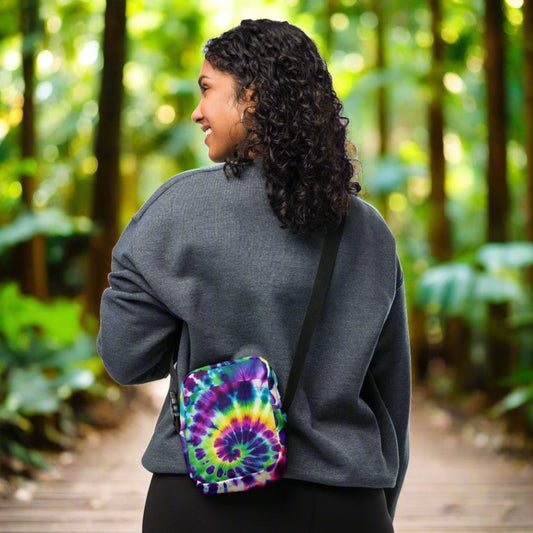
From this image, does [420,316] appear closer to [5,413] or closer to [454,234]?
[454,234]

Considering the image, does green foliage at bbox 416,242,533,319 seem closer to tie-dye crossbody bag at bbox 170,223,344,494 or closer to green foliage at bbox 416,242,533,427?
green foliage at bbox 416,242,533,427

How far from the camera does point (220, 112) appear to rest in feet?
5.96

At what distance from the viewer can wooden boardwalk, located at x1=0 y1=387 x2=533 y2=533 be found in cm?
500

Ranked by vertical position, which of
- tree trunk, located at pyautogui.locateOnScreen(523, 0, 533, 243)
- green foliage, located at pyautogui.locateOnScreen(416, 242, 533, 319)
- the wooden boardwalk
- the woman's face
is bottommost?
the wooden boardwalk

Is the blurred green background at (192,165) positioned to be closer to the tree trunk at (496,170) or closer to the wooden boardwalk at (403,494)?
the tree trunk at (496,170)

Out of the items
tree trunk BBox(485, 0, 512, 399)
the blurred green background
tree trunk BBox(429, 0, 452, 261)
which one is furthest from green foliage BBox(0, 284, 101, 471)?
tree trunk BBox(429, 0, 452, 261)

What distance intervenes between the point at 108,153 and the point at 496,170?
373 centimetres

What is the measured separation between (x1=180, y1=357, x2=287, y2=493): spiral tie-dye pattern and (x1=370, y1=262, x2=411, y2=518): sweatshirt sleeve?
36 cm

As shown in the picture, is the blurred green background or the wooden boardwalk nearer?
the wooden boardwalk

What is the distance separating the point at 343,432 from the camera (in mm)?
1790

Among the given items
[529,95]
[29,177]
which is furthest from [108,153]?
[529,95]

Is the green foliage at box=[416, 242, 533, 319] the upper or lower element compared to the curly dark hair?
lower

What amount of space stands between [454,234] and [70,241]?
5.36 metres

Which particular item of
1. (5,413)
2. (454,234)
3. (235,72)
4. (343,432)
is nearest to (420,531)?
(5,413)
